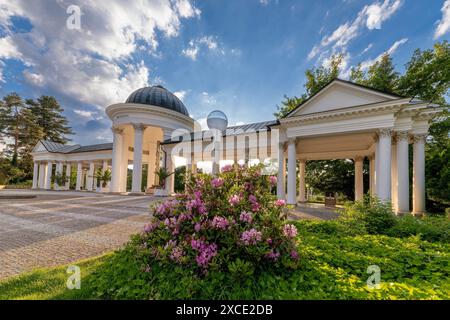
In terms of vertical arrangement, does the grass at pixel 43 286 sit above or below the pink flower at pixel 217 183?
below

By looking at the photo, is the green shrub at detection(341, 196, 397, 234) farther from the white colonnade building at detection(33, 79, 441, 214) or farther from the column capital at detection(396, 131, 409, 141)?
the column capital at detection(396, 131, 409, 141)

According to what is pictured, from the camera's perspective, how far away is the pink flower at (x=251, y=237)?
216cm

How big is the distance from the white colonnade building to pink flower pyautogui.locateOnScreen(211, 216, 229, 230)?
1.21 metres

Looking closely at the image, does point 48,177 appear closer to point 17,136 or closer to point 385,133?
point 17,136


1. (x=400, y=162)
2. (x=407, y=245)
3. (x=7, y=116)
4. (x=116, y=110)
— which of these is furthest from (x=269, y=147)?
(x=7, y=116)

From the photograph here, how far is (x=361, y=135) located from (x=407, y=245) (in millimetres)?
10787

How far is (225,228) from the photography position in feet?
7.66

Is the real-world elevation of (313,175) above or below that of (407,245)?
above

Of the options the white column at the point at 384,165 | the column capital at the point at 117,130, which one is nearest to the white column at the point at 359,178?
the white column at the point at 384,165

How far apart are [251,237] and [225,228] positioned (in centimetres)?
35

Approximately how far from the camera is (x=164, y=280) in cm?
213

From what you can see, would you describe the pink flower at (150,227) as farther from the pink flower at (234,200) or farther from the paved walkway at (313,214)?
the paved walkway at (313,214)

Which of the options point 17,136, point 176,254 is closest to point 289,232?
point 176,254
